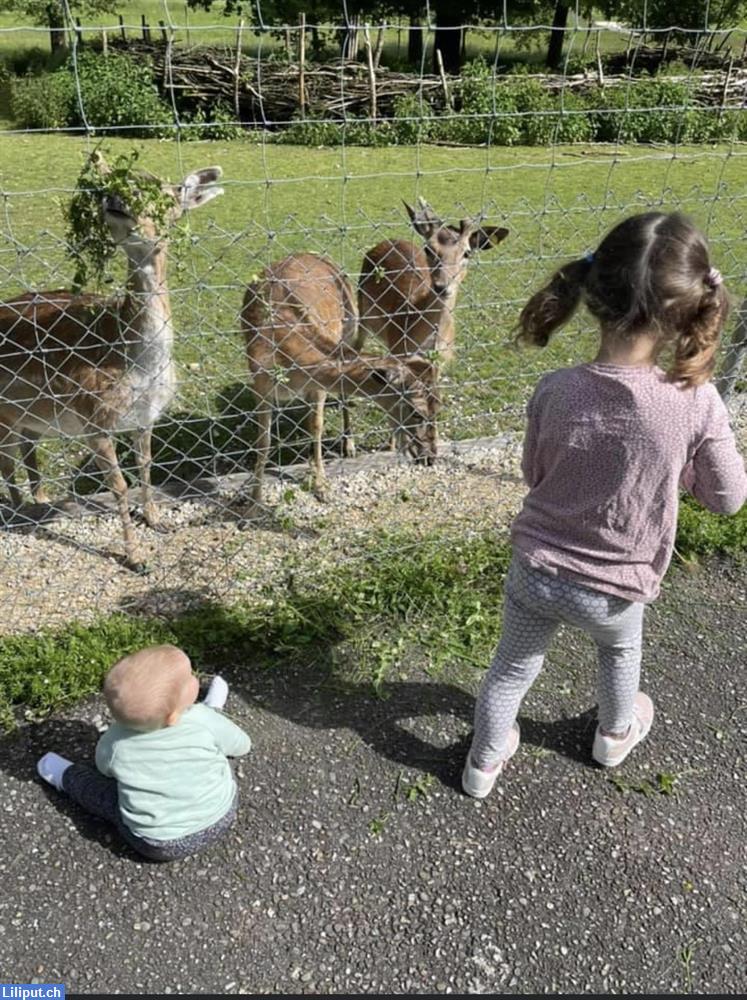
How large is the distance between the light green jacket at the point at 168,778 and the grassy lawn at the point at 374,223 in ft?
5.54

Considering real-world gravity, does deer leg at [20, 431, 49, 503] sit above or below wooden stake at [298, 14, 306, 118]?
below

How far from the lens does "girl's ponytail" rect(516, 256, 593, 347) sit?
246cm

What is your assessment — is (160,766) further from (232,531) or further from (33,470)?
(33,470)

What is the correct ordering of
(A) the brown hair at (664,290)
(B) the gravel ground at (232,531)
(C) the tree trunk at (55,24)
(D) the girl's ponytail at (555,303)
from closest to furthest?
1. (A) the brown hair at (664,290)
2. (D) the girl's ponytail at (555,303)
3. (B) the gravel ground at (232,531)
4. (C) the tree trunk at (55,24)

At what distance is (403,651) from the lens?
3684 mm

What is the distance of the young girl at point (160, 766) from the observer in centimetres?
271

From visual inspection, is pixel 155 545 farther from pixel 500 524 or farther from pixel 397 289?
pixel 397 289

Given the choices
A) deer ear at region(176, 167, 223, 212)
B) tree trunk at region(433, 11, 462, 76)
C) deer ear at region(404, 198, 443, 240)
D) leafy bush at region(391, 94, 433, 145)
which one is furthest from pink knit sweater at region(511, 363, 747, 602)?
tree trunk at region(433, 11, 462, 76)

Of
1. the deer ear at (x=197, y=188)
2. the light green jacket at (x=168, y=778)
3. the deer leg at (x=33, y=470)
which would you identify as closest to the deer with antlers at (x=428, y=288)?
the deer ear at (x=197, y=188)

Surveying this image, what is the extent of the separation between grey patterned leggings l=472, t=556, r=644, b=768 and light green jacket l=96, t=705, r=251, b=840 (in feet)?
2.95

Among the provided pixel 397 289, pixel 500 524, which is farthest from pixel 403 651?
pixel 397 289

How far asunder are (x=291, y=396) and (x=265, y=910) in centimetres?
305

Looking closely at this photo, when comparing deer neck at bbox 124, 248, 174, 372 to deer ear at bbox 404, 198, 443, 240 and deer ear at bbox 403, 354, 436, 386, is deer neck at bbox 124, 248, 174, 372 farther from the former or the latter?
deer ear at bbox 404, 198, 443, 240

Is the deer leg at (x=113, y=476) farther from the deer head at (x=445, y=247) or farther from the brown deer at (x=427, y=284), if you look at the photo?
the deer head at (x=445, y=247)
